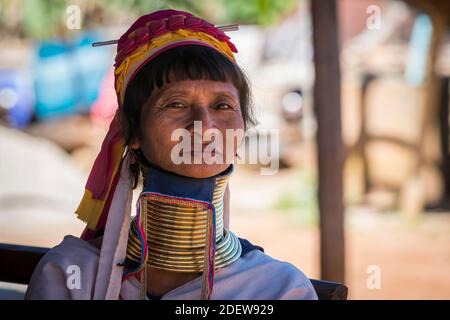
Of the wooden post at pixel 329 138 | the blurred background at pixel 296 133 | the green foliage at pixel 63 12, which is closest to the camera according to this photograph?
the wooden post at pixel 329 138

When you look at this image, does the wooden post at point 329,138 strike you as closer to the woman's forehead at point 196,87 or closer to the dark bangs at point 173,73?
the dark bangs at point 173,73

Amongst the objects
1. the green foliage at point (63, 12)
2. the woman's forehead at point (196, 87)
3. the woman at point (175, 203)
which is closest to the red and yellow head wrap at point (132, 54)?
the woman at point (175, 203)

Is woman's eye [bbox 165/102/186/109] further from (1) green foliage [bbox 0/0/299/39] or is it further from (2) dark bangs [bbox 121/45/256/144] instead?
(1) green foliage [bbox 0/0/299/39]

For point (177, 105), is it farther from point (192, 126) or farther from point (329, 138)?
point (329, 138)

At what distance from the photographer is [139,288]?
1.83 m

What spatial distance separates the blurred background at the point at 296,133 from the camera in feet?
26.8

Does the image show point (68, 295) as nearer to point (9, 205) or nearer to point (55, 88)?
point (9, 205)

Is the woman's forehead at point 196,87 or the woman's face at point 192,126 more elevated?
the woman's forehead at point 196,87

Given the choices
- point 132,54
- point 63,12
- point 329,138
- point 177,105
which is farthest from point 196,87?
point 63,12

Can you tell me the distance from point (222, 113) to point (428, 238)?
8.05 meters

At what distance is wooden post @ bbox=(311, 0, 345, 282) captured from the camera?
4.89 meters

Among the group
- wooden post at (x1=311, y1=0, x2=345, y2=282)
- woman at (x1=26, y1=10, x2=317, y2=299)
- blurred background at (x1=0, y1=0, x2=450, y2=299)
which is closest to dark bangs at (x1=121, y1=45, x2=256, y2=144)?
woman at (x1=26, y1=10, x2=317, y2=299)

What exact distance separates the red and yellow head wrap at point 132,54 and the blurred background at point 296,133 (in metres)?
0.34

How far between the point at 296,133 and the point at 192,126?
13227mm
